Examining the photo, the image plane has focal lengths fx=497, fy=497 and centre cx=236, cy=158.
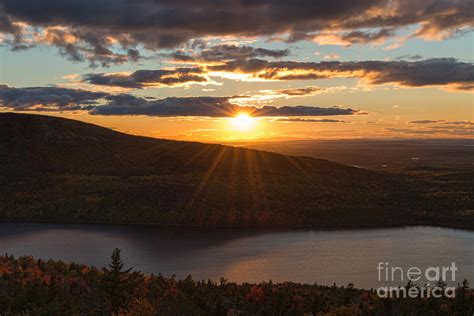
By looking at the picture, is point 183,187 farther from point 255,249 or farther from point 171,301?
point 171,301

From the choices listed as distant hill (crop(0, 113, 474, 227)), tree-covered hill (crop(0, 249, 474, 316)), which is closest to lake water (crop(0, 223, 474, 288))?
distant hill (crop(0, 113, 474, 227))

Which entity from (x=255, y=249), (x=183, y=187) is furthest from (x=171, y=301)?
(x=183, y=187)

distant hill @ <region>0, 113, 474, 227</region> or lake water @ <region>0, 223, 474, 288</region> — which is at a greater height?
distant hill @ <region>0, 113, 474, 227</region>

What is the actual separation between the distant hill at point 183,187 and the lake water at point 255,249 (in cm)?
623

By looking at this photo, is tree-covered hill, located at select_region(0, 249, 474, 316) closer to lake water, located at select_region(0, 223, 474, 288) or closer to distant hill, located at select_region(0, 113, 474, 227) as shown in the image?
lake water, located at select_region(0, 223, 474, 288)

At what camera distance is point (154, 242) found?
67188 mm

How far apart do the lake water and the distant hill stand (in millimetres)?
6228

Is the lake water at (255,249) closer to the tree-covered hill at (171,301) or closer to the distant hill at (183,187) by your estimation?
the distant hill at (183,187)

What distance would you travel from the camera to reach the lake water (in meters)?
51.0

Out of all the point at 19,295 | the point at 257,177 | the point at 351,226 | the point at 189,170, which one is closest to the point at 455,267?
the point at 351,226

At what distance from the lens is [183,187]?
100188 millimetres

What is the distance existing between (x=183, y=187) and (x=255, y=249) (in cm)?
3990

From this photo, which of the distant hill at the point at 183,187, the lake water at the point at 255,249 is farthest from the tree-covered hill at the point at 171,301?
the distant hill at the point at 183,187

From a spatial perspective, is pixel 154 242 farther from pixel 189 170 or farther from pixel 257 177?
pixel 189 170
